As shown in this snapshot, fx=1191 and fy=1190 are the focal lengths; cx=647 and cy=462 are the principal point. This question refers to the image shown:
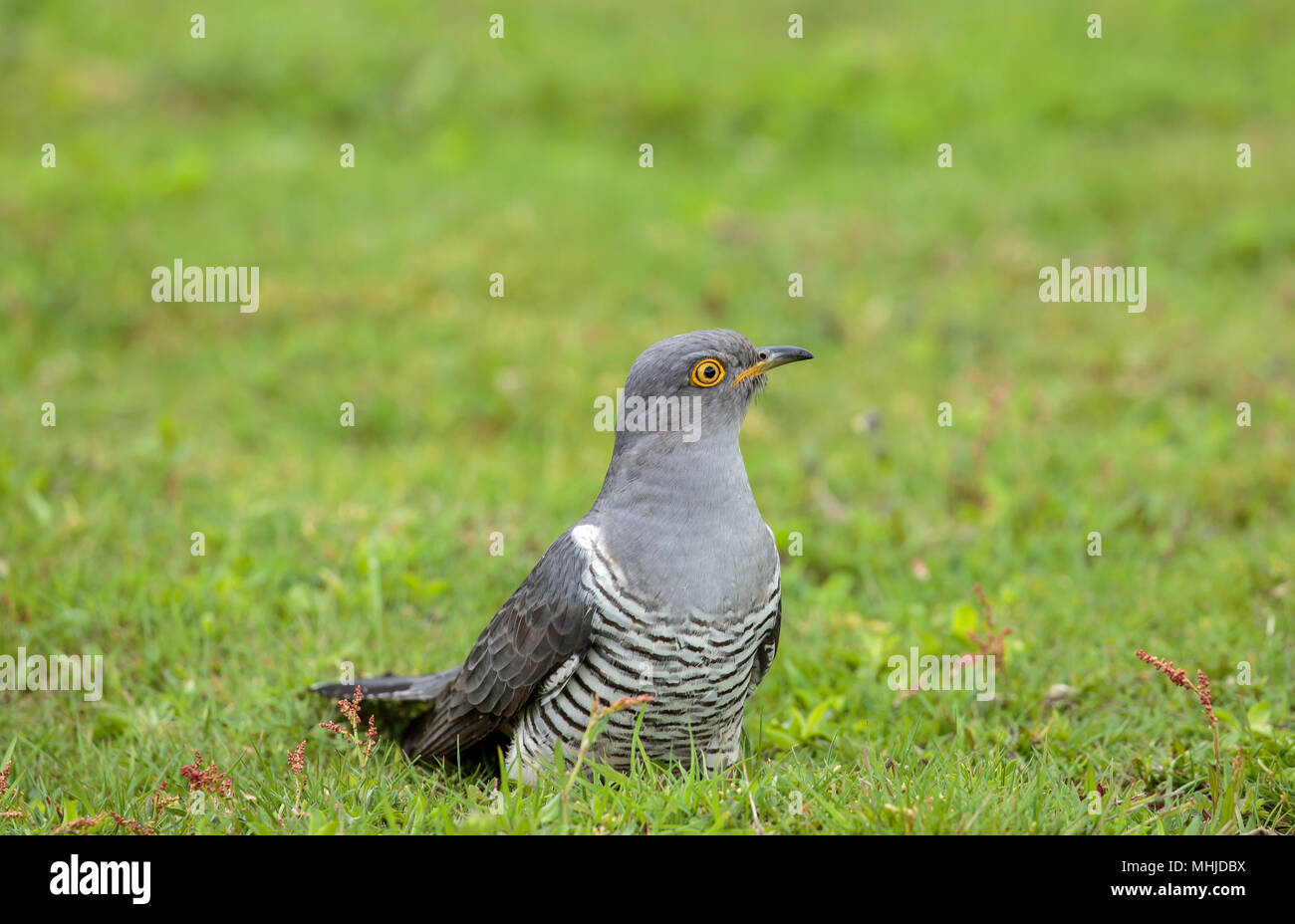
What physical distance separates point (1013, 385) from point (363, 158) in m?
6.07

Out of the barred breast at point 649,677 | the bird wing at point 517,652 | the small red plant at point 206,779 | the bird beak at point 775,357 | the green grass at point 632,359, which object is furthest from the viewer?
the green grass at point 632,359

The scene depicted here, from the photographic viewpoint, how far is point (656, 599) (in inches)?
137

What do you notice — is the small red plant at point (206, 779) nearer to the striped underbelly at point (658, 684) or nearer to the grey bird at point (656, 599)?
the grey bird at point (656, 599)

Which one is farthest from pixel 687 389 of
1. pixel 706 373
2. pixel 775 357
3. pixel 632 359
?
pixel 632 359

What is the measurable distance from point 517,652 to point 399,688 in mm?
678

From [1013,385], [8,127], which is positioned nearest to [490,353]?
[1013,385]

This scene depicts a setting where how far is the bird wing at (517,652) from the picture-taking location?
3.61 metres

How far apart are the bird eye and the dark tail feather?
52.4 inches

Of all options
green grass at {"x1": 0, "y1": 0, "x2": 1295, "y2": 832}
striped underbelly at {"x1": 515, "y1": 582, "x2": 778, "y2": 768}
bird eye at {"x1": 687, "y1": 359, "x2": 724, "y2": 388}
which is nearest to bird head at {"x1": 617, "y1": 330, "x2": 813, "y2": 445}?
bird eye at {"x1": 687, "y1": 359, "x2": 724, "y2": 388}

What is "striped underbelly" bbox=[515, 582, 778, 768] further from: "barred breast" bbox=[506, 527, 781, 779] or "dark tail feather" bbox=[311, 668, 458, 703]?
"dark tail feather" bbox=[311, 668, 458, 703]

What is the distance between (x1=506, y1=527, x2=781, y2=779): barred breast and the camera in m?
3.48

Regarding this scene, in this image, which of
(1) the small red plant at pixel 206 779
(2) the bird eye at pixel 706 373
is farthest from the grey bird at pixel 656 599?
(1) the small red plant at pixel 206 779

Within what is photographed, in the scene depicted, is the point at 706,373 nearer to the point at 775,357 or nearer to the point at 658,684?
the point at 775,357

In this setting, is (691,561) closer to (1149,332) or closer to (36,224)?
(1149,332)
